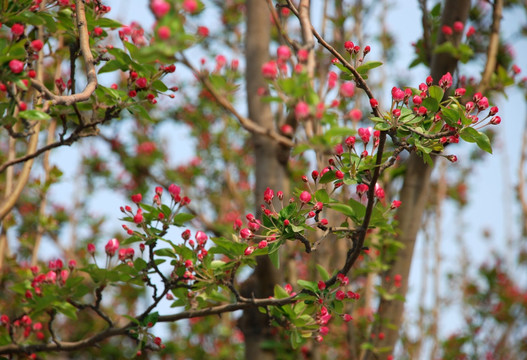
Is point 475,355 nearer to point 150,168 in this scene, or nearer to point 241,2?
point 150,168

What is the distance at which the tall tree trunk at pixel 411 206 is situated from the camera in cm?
313

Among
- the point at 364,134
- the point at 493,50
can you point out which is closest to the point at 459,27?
the point at 493,50

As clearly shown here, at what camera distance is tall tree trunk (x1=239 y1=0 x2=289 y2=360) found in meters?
3.19

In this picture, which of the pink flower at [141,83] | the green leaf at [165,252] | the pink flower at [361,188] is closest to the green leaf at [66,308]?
the green leaf at [165,252]

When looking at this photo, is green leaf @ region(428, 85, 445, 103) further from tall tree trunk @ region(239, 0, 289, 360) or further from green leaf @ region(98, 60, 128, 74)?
tall tree trunk @ region(239, 0, 289, 360)

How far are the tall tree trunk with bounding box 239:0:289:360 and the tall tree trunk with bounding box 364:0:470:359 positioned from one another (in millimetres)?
692

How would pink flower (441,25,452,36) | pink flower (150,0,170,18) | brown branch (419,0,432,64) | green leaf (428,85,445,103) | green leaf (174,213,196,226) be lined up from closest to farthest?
1. pink flower (150,0,170,18)
2. green leaf (428,85,445,103)
3. green leaf (174,213,196,226)
4. pink flower (441,25,452,36)
5. brown branch (419,0,432,64)

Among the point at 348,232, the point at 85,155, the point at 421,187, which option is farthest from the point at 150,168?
the point at 348,232

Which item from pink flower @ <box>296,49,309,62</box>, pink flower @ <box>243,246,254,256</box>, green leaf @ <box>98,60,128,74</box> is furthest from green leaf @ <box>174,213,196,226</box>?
pink flower @ <box>296,49,309,62</box>

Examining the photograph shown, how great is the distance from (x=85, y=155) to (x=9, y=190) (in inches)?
135

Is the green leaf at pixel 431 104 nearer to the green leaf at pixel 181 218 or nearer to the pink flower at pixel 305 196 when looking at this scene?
the pink flower at pixel 305 196

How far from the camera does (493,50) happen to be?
337cm

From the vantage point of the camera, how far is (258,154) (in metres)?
3.54

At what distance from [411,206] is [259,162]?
1.01 meters
